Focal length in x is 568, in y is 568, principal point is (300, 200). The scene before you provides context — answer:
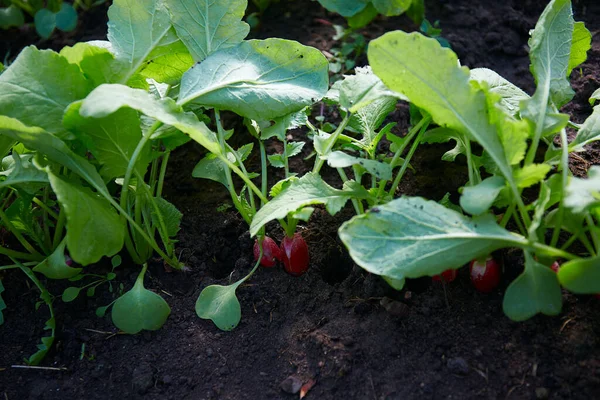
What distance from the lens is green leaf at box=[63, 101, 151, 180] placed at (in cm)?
148

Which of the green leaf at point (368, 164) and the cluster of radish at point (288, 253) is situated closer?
the green leaf at point (368, 164)

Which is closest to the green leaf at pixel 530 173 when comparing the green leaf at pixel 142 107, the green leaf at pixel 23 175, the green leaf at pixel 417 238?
the green leaf at pixel 417 238

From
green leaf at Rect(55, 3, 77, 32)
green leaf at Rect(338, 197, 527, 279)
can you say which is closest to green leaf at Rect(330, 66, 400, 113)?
green leaf at Rect(338, 197, 527, 279)

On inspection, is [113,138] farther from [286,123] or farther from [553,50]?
[553,50]

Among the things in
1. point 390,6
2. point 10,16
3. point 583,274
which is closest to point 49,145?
point 583,274

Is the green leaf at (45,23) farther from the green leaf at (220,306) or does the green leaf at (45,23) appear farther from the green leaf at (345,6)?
the green leaf at (220,306)

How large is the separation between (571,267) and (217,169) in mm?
1027

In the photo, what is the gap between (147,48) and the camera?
1.64 m

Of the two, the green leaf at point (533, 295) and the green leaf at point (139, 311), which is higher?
the green leaf at point (533, 295)

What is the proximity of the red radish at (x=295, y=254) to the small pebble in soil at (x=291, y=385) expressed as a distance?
0.34m

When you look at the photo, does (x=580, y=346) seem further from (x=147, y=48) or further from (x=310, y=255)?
(x=147, y=48)

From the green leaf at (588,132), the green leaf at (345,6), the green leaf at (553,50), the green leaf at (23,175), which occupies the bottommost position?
the green leaf at (23,175)

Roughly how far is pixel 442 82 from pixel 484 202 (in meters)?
0.31

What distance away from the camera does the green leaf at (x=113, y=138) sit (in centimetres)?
148
